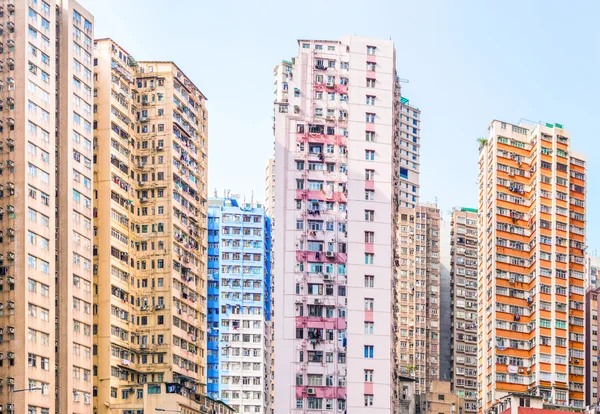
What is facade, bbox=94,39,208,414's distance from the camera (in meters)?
143

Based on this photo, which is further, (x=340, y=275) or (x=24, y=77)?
(x=340, y=275)

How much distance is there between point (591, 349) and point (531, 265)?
16916mm

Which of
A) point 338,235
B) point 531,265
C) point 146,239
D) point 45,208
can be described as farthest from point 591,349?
point 45,208

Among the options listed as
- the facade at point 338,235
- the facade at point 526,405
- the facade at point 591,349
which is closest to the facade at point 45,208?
the facade at point 338,235

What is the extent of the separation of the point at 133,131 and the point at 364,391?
45.9 metres

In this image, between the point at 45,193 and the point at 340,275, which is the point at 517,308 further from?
the point at 45,193

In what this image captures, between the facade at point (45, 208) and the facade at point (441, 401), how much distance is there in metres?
64.7

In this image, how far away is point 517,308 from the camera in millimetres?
166750

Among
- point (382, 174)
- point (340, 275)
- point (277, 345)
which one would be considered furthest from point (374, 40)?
point (277, 345)

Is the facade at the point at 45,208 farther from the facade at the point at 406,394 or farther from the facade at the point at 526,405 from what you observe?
the facade at the point at 406,394

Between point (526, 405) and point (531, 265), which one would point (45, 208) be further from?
point (531, 265)

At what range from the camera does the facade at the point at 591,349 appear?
551ft

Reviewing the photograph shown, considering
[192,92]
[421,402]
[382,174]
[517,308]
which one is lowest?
[421,402]

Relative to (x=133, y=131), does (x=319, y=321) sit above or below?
below
